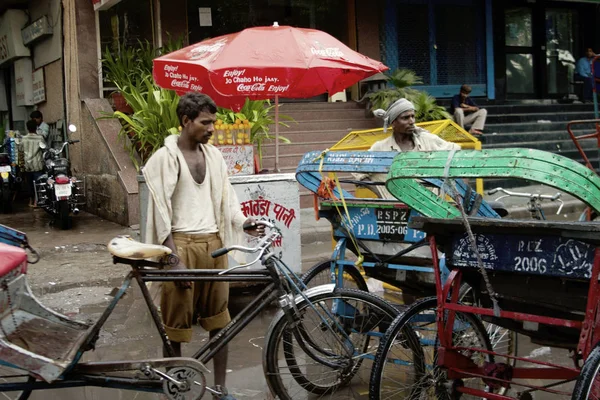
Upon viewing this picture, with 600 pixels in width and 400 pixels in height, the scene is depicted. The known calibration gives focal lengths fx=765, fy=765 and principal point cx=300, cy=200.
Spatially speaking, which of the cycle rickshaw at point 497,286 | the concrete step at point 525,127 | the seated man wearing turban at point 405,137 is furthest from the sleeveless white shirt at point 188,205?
the concrete step at point 525,127

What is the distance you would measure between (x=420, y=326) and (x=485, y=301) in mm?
473

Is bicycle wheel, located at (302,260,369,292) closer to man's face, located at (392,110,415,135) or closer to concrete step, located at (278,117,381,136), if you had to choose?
man's face, located at (392,110,415,135)

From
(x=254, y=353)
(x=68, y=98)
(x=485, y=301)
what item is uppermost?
(x=68, y=98)

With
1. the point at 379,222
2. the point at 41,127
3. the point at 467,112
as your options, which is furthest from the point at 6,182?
the point at 379,222

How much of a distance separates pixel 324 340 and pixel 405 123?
219cm

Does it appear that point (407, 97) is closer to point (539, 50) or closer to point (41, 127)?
point (539, 50)

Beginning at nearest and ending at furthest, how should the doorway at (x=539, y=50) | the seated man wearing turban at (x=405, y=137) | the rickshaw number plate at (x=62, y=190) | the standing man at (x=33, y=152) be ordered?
the seated man wearing turban at (x=405, y=137) < the rickshaw number plate at (x=62, y=190) < the standing man at (x=33, y=152) < the doorway at (x=539, y=50)

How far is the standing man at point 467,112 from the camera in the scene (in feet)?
46.5

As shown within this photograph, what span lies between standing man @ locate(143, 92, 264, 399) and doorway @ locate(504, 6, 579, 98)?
47.2ft

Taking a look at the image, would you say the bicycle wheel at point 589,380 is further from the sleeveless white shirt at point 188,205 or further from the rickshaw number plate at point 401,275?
the sleeveless white shirt at point 188,205

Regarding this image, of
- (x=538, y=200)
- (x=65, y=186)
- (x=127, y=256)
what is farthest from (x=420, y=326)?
(x=65, y=186)

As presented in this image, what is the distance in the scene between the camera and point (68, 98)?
1333cm

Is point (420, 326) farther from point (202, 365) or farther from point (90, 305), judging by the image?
point (90, 305)

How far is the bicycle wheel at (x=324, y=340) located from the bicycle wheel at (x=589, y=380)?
1046 millimetres
